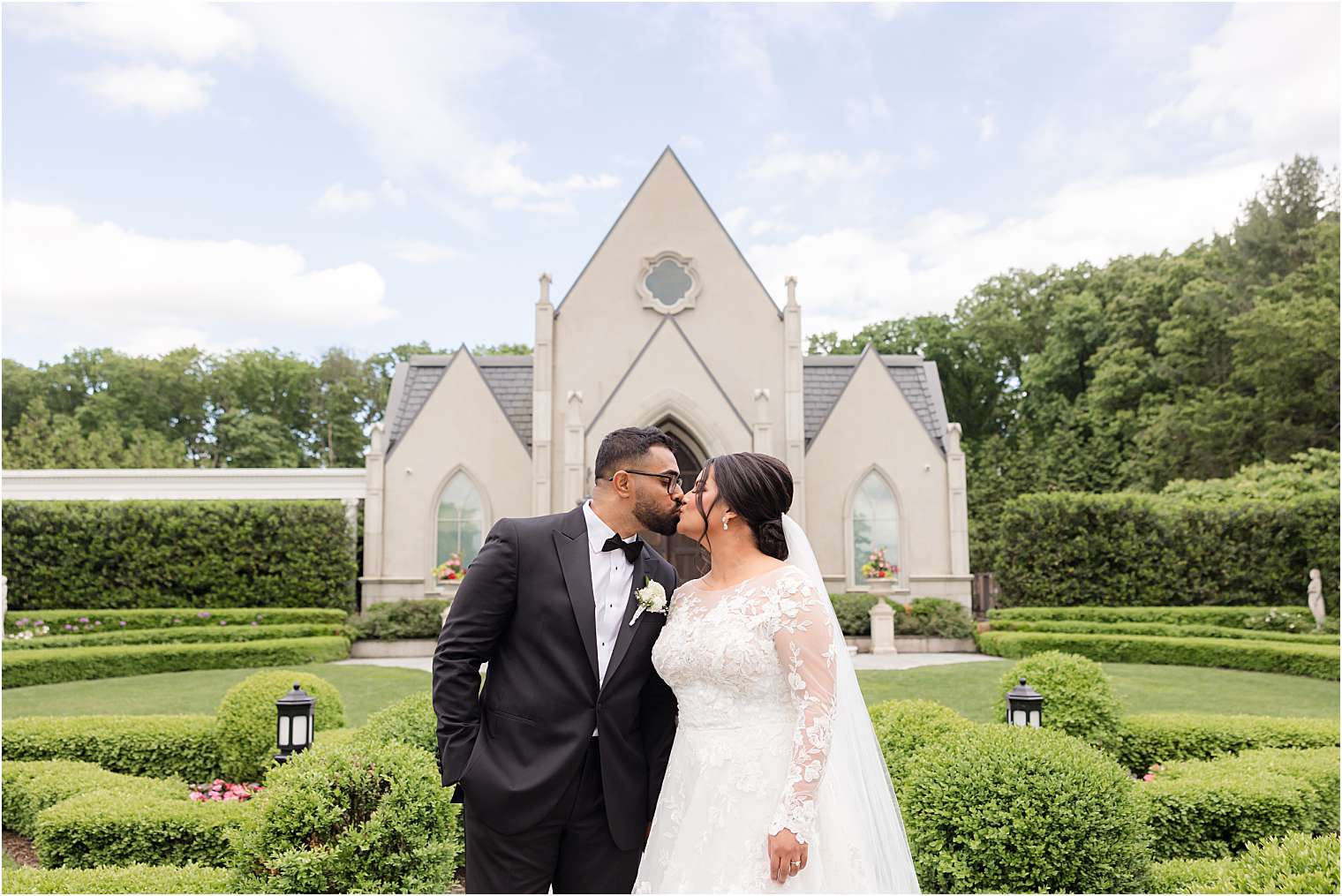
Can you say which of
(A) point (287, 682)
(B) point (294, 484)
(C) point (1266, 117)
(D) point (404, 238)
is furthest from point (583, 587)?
(C) point (1266, 117)

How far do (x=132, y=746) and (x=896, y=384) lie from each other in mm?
18045

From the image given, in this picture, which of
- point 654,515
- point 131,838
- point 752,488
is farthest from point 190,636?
point 752,488

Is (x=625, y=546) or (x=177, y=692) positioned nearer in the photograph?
(x=625, y=546)

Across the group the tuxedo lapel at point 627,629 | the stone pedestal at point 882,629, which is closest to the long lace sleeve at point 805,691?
the tuxedo lapel at point 627,629

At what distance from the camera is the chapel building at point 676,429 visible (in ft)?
70.7

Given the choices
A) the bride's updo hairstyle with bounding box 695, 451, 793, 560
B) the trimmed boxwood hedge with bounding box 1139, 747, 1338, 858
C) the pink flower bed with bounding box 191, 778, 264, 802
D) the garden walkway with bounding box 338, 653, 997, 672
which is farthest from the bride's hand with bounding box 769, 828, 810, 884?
the garden walkway with bounding box 338, 653, 997, 672

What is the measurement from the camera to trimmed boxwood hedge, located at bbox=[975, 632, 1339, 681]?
15.1 m

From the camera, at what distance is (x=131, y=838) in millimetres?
5918

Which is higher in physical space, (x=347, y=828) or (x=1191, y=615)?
(x=347, y=828)

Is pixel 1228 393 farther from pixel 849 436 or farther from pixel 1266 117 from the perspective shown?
pixel 849 436

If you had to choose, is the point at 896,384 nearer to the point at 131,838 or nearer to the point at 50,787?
the point at 50,787

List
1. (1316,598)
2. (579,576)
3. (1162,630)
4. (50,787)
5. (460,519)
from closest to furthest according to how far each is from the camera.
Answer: (579,576), (50,787), (1162,630), (1316,598), (460,519)

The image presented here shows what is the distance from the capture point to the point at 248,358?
47.9 metres

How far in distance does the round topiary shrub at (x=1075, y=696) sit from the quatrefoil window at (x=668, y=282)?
15.5 meters
